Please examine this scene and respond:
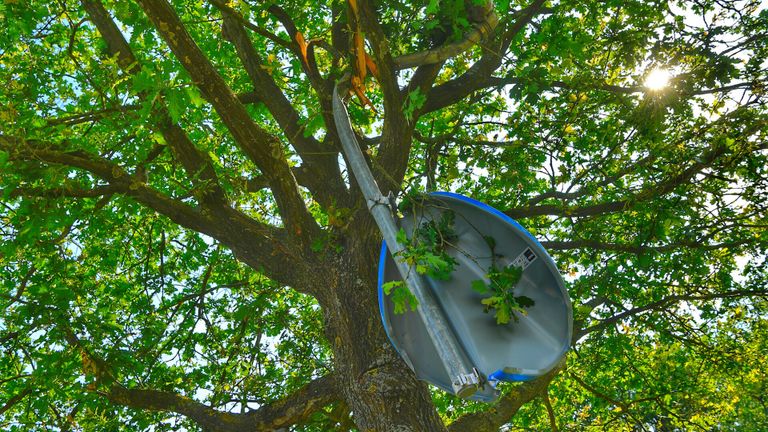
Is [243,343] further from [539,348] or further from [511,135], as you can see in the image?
[539,348]

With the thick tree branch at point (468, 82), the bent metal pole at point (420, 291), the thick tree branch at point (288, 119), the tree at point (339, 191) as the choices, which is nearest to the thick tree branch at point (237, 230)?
the tree at point (339, 191)

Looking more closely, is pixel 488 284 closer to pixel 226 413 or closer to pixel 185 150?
pixel 226 413

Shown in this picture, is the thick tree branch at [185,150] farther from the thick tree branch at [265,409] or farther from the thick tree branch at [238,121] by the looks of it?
the thick tree branch at [265,409]

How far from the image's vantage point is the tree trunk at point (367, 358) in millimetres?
4371

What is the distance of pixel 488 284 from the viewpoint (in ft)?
9.75

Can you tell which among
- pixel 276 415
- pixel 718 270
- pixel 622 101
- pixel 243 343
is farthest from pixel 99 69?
pixel 718 270

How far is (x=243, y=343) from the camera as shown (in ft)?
28.2

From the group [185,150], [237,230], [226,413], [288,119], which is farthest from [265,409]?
[288,119]

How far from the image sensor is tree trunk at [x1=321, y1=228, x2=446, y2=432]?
4371 millimetres

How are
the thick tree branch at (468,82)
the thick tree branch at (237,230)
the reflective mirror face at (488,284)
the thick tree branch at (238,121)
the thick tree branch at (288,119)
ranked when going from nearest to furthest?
the reflective mirror face at (488,284), the thick tree branch at (238,121), the thick tree branch at (237,230), the thick tree branch at (288,119), the thick tree branch at (468,82)

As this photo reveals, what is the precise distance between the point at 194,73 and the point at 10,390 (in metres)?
5.57

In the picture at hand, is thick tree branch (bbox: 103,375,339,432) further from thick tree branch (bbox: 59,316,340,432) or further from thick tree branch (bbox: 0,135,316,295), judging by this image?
thick tree branch (bbox: 0,135,316,295)

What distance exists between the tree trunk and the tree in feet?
0.06

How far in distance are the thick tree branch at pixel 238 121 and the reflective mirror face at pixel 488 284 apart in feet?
6.52
